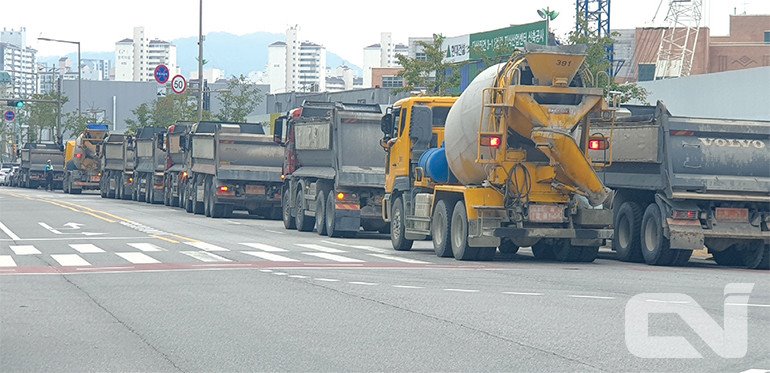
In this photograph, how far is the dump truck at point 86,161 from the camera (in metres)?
72.1

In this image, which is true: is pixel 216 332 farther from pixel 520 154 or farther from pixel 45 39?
pixel 45 39

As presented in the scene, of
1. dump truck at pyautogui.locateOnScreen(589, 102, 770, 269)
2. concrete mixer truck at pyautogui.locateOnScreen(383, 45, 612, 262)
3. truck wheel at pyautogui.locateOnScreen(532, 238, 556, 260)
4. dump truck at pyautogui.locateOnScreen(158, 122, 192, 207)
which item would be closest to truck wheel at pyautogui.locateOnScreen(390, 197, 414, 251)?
truck wheel at pyautogui.locateOnScreen(532, 238, 556, 260)

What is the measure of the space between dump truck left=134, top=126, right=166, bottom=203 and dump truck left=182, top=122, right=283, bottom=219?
12.7 metres

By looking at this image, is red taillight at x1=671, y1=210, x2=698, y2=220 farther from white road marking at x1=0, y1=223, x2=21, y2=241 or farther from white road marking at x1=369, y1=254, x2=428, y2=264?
white road marking at x1=0, y1=223, x2=21, y2=241

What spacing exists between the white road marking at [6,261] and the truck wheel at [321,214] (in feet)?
32.9

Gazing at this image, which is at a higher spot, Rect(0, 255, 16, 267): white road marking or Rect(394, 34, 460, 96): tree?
Rect(394, 34, 460, 96): tree

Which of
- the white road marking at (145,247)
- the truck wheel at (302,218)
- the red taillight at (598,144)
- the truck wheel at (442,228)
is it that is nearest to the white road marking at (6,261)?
the white road marking at (145,247)

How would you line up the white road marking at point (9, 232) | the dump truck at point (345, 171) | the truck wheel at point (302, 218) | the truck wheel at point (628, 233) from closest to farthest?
the truck wheel at point (628, 233)
the white road marking at point (9, 232)
the dump truck at point (345, 171)
the truck wheel at point (302, 218)

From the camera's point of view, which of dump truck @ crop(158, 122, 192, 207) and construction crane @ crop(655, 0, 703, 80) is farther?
construction crane @ crop(655, 0, 703, 80)

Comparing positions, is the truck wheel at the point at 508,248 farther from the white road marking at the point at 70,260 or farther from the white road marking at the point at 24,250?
the white road marking at the point at 24,250

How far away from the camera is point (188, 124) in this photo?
173ft

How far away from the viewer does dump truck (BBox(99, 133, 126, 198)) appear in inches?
2589

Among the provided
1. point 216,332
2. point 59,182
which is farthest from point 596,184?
point 59,182

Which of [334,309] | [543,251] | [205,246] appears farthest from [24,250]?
[334,309]
